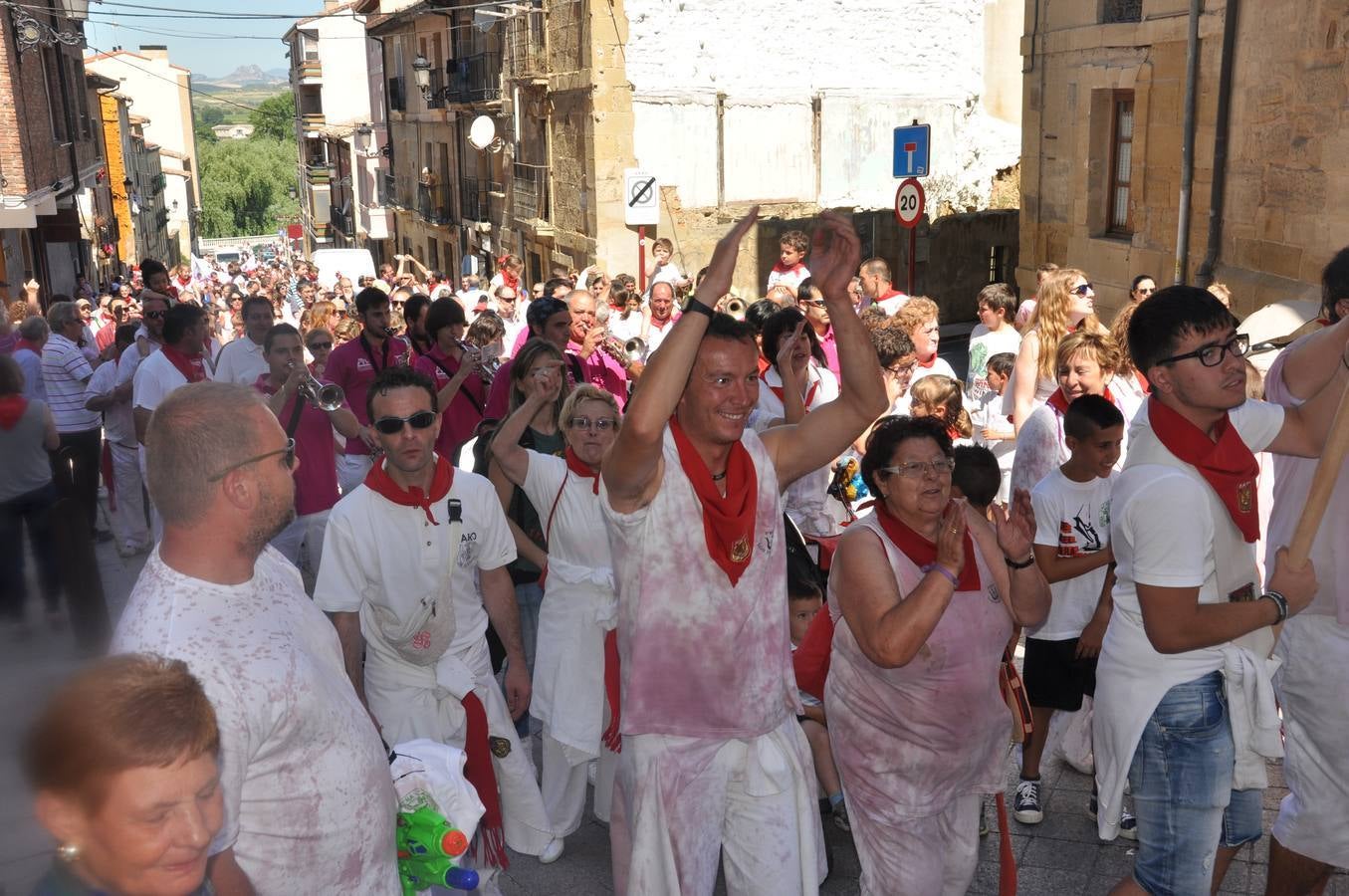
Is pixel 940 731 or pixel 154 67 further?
pixel 154 67

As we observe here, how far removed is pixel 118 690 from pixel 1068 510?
3797 mm

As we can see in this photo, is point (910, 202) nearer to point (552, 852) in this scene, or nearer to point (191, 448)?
point (552, 852)

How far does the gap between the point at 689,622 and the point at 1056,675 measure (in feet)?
7.65

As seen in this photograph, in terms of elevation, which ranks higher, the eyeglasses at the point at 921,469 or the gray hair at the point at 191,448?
the gray hair at the point at 191,448

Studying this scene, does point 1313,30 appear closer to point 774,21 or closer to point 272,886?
point 272,886

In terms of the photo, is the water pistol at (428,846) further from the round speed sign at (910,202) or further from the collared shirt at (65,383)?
the round speed sign at (910,202)

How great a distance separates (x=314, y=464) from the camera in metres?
7.04

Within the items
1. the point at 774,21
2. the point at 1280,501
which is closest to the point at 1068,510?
the point at 1280,501

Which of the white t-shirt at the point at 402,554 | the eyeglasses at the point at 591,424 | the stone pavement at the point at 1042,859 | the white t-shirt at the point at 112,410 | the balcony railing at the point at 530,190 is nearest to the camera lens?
the white t-shirt at the point at 402,554

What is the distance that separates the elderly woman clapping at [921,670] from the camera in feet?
11.8

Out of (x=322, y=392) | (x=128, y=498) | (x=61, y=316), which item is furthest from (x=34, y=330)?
(x=322, y=392)

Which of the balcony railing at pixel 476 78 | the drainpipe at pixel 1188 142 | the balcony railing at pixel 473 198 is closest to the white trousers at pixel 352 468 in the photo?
the drainpipe at pixel 1188 142

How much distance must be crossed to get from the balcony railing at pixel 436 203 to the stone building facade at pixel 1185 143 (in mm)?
22765

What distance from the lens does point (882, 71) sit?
77.3 feet
